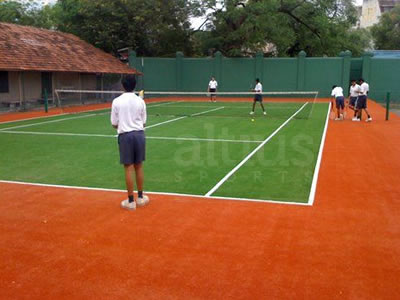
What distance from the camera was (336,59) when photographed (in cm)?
3644

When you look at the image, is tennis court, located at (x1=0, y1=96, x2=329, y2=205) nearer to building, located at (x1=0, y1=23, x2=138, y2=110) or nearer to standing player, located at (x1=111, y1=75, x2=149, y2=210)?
standing player, located at (x1=111, y1=75, x2=149, y2=210)

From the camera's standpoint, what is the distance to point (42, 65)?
26.2 meters

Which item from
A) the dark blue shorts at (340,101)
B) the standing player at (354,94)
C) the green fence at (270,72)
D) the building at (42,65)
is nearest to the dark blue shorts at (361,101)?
the standing player at (354,94)

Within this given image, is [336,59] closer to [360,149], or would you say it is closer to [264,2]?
[264,2]

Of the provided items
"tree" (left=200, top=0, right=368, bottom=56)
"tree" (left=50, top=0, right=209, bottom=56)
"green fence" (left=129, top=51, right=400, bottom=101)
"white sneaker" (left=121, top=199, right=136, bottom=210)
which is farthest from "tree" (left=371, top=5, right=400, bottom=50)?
"white sneaker" (left=121, top=199, right=136, bottom=210)

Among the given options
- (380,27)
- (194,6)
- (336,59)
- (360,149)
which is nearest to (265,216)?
(360,149)

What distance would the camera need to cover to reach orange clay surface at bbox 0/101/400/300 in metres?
4.81

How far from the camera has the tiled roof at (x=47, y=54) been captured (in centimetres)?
2497

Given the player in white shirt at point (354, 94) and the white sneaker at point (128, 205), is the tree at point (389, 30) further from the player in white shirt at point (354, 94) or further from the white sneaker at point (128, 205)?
the white sneaker at point (128, 205)

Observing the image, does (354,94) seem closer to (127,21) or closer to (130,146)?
(130,146)

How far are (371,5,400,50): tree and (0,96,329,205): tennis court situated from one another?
38.2 m

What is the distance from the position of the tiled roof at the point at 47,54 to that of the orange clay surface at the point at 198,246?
18.2 meters

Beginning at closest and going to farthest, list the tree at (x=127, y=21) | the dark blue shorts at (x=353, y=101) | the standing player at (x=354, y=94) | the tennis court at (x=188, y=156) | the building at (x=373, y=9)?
the tennis court at (x=188, y=156)
the standing player at (x=354, y=94)
the dark blue shorts at (x=353, y=101)
the tree at (x=127, y=21)
the building at (x=373, y=9)

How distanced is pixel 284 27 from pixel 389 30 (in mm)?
20486
